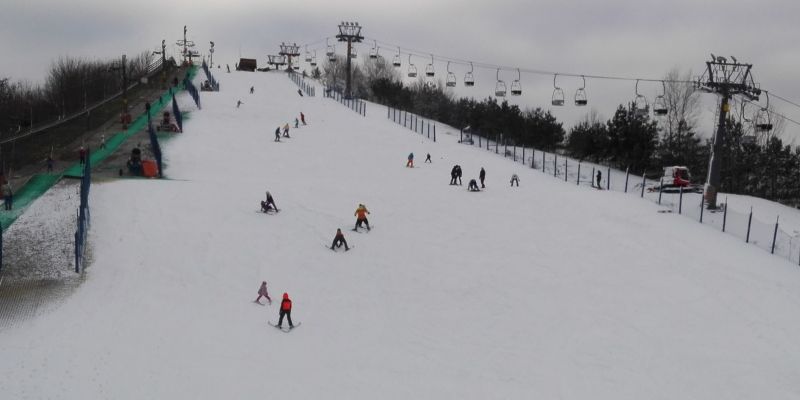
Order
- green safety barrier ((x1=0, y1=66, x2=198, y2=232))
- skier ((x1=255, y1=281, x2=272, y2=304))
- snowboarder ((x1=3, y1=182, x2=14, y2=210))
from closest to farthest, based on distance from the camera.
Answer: skier ((x1=255, y1=281, x2=272, y2=304)), green safety barrier ((x1=0, y1=66, x2=198, y2=232)), snowboarder ((x1=3, y1=182, x2=14, y2=210))

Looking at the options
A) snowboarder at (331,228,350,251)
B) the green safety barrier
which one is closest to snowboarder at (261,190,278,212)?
snowboarder at (331,228,350,251)

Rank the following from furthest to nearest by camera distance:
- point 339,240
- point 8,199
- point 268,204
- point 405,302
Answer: point 268,204 → point 8,199 → point 339,240 → point 405,302

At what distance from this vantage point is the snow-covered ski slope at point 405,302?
17.9 metres

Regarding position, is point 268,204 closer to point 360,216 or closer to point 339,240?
point 360,216

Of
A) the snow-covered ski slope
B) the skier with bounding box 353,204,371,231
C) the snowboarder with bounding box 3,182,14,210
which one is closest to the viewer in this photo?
the snow-covered ski slope

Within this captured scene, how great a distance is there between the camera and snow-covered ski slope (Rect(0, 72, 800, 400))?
1789cm

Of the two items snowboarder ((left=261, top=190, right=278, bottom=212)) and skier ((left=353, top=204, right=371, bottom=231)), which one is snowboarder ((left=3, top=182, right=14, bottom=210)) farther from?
skier ((left=353, top=204, right=371, bottom=231))

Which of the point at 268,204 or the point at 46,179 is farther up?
the point at 46,179

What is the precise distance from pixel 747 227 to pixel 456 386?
2158 centimetres

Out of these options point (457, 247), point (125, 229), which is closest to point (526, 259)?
point (457, 247)

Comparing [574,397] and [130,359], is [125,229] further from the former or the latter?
[574,397]

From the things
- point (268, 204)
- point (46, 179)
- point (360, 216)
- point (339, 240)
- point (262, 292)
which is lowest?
point (262, 292)

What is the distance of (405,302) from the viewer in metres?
23.6

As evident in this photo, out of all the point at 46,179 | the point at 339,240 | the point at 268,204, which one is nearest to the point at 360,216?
the point at 339,240
